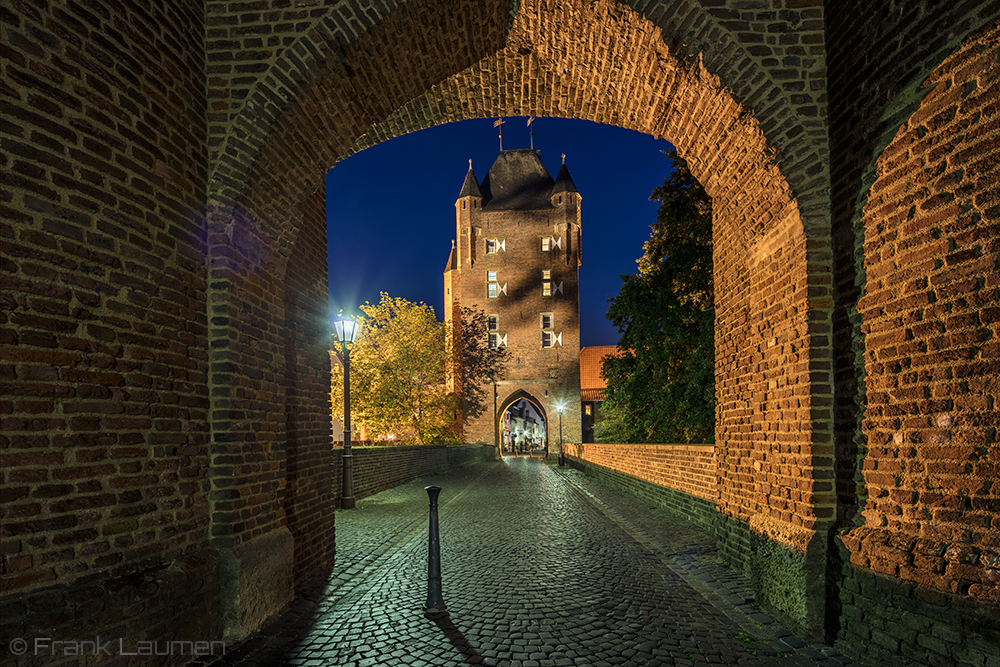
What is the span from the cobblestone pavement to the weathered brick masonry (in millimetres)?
352

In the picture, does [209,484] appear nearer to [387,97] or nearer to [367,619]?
[367,619]

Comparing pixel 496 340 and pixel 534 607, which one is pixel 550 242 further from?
pixel 534 607

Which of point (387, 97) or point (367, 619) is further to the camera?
point (387, 97)

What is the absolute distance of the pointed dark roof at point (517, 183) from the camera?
37.8 meters

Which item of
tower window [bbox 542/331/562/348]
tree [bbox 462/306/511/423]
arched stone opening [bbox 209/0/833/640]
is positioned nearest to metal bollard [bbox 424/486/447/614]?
arched stone opening [bbox 209/0/833/640]

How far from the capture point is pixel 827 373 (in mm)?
3682

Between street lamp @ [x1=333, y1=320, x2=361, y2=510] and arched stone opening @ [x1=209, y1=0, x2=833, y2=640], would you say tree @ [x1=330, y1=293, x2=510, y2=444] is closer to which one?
street lamp @ [x1=333, y1=320, x2=361, y2=510]

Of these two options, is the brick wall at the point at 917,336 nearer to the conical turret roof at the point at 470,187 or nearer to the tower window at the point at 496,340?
the tower window at the point at 496,340

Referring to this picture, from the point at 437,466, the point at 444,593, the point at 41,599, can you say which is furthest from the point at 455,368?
the point at 41,599

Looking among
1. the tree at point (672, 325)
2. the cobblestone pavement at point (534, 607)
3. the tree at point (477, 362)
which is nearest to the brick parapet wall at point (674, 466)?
the cobblestone pavement at point (534, 607)

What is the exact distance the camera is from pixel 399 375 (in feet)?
77.2

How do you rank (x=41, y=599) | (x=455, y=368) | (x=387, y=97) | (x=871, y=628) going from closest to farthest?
(x=41, y=599) → (x=871, y=628) → (x=387, y=97) → (x=455, y=368)

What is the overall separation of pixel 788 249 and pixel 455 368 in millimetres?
31601

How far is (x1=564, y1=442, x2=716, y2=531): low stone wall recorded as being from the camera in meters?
7.10
